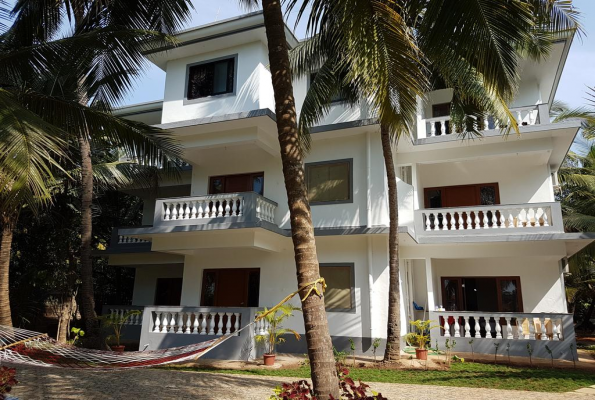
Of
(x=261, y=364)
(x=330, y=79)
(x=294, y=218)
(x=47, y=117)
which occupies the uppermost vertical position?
(x=330, y=79)

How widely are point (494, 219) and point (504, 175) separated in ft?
8.88

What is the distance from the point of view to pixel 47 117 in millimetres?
7570

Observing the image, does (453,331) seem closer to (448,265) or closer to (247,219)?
(448,265)

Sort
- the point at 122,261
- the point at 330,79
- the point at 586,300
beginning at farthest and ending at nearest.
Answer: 1. the point at 586,300
2. the point at 122,261
3. the point at 330,79

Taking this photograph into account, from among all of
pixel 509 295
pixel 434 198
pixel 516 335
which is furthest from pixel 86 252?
pixel 509 295

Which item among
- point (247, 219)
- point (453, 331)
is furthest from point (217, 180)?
point (453, 331)

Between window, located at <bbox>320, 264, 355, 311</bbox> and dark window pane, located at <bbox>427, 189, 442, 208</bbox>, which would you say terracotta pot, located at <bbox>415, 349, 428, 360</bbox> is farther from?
dark window pane, located at <bbox>427, 189, 442, 208</bbox>

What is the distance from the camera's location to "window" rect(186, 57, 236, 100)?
14.0m

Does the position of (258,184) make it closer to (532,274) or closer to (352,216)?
(352,216)

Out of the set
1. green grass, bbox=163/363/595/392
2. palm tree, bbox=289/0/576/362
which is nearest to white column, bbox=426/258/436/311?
green grass, bbox=163/363/595/392

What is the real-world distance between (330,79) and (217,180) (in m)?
5.63

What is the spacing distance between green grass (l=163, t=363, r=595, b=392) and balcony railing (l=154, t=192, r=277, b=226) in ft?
13.8

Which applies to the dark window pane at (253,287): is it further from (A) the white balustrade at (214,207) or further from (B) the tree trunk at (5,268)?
(B) the tree trunk at (5,268)

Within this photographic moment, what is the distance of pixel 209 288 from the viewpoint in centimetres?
1473
